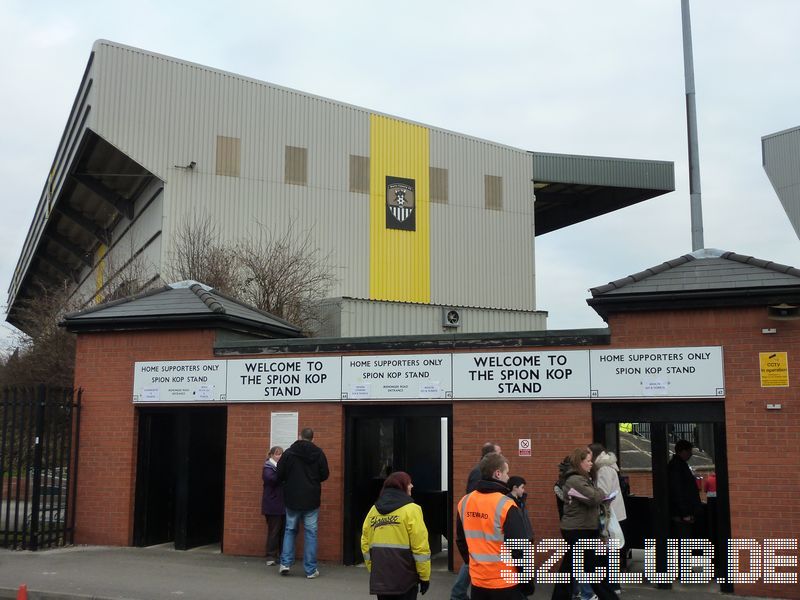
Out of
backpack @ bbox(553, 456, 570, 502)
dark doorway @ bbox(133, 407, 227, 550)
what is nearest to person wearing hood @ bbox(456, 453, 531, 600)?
backpack @ bbox(553, 456, 570, 502)

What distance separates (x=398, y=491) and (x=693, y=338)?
197 inches

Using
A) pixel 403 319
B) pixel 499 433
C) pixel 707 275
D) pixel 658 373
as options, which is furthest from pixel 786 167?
pixel 499 433

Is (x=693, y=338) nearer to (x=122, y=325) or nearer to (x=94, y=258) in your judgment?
(x=122, y=325)

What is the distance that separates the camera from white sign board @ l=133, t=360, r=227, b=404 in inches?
460

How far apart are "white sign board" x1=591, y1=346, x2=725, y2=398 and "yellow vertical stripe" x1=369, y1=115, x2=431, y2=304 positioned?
19.2 meters

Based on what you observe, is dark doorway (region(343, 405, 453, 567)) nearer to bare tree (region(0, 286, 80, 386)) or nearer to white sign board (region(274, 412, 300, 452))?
white sign board (region(274, 412, 300, 452))

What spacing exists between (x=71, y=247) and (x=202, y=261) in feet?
63.1

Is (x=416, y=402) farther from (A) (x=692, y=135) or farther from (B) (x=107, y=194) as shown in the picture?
(B) (x=107, y=194)

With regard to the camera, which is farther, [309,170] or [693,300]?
[309,170]

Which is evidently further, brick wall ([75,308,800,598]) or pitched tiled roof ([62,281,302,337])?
pitched tiled roof ([62,281,302,337])

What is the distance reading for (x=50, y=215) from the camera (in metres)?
32.2

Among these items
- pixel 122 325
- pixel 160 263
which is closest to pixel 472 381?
pixel 122 325

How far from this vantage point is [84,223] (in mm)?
32844

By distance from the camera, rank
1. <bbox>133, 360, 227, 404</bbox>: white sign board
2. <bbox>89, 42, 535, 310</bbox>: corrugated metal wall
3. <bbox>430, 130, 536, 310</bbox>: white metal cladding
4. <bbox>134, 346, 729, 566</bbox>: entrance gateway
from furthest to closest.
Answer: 1. <bbox>430, 130, 536, 310</bbox>: white metal cladding
2. <bbox>89, 42, 535, 310</bbox>: corrugated metal wall
3. <bbox>133, 360, 227, 404</bbox>: white sign board
4. <bbox>134, 346, 729, 566</bbox>: entrance gateway
